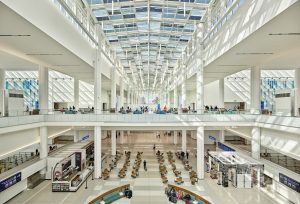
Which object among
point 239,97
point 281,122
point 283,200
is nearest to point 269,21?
point 281,122

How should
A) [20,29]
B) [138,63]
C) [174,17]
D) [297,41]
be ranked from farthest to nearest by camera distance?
[138,63]
[174,17]
[297,41]
[20,29]

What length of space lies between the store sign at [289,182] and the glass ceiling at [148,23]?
1441cm

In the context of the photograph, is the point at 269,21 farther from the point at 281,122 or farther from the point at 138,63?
the point at 138,63

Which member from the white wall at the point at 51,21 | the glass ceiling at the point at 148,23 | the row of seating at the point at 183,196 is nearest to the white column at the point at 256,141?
the row of seating at the point at 183,196

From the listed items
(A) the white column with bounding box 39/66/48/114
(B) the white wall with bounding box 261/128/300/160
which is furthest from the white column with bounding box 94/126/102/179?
(B) the white wall with bounding box 261/128/300/160

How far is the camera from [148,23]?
82.0 feet

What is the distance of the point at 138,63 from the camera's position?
46.2m

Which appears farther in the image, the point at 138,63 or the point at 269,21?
the point at 138,63

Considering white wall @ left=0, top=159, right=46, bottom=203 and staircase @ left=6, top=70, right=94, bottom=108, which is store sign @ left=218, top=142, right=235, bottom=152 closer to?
white wall @ left=0, top=159, right=46, bottom=203

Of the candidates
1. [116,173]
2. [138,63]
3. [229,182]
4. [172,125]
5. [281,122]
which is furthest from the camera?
[138,63]

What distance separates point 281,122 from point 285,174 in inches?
133

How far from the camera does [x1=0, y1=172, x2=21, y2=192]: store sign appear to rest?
13.9m

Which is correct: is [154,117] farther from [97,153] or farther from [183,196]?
[183,196]

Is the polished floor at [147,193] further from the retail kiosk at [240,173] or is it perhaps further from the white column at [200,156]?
the white column at [200,156]
